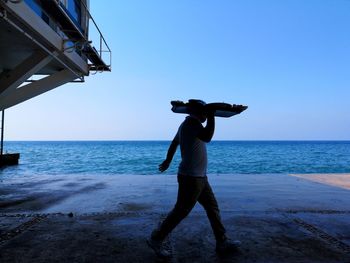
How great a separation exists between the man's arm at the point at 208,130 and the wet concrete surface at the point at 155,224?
1386mm

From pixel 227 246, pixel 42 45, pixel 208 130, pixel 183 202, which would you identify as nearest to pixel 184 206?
pixel 183 202

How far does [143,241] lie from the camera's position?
4816 mm

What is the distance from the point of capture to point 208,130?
13.4 feet

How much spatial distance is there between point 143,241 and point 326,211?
12.8 feet

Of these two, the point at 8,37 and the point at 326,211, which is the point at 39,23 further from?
the point at 326,211

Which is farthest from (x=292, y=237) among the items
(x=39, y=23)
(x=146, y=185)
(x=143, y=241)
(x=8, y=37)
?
(x=8, y=37)

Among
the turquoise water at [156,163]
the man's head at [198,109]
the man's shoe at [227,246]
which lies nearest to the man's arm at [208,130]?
the man's head at [198,109]

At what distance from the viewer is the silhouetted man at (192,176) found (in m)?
4.13

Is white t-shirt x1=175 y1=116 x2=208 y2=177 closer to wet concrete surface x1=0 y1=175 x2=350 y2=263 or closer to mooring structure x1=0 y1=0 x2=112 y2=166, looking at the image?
wet concrete surface x1=0 y1=175 x2=350 y2=263

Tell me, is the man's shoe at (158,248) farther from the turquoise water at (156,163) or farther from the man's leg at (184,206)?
the turquoise water at (156,163)

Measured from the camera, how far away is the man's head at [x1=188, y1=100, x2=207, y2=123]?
4270 millimetres

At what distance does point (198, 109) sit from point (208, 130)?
0.34m

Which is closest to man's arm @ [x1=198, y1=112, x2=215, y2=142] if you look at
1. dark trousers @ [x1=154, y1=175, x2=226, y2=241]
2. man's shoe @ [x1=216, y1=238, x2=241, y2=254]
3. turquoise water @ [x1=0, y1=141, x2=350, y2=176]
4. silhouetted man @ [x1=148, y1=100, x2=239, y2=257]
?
silhouetted man @ [x1=148, y1=100, x2=239, y2=257]

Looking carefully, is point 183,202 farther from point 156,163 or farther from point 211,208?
point 156,163
